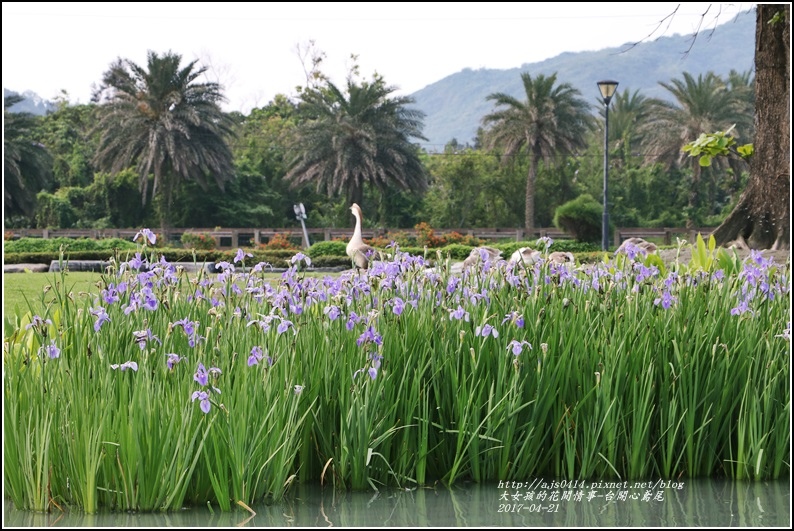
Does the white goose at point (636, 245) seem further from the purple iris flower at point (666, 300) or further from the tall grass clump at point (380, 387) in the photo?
the tall grass clump at point (380, 387)

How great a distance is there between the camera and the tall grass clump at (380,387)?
297 cm

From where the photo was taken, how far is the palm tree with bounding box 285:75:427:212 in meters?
33.3

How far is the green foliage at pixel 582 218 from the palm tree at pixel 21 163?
1871 cm

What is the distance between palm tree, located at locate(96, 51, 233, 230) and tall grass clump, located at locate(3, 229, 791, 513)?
29.7 m

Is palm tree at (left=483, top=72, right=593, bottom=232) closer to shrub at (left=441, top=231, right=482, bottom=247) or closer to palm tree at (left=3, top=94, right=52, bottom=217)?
shrub at (left=441, top=231, right=482, bottom=247)

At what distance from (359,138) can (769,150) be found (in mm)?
25201

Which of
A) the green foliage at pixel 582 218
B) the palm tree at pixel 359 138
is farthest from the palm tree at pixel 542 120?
the green foliage at pixel 582 218

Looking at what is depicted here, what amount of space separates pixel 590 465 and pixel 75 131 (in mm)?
43916

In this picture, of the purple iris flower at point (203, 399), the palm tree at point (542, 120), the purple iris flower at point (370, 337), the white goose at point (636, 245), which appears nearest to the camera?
the purple iris flower at point (203, 399)

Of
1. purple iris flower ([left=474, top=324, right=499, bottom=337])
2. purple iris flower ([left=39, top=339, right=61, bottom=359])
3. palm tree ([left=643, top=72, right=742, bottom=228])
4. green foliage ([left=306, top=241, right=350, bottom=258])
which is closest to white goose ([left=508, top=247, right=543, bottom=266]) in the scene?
purple iris flower ([left=474, top=324, right=499, bottom=337])

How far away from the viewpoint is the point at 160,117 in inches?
1282

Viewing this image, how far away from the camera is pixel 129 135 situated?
3312 cm

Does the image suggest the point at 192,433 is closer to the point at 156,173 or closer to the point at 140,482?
the point at 140,482

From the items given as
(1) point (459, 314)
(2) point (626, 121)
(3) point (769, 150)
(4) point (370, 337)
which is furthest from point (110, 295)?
(2) point (626, 121)
